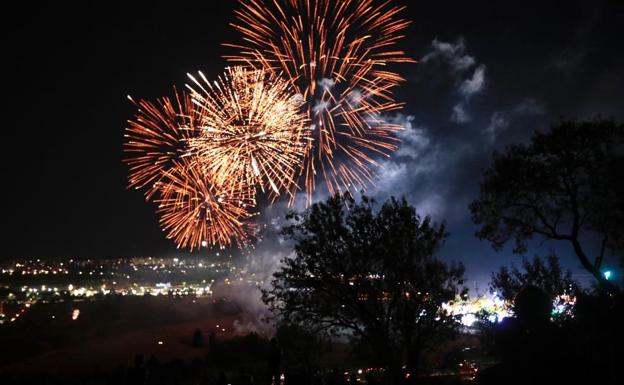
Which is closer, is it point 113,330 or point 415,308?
point 415,308

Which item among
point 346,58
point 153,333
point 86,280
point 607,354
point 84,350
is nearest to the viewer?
point 607,354

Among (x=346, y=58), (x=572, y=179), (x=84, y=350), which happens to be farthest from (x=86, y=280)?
(x=572, y=179)

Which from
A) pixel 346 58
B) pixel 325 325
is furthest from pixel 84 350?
pixel 346 58

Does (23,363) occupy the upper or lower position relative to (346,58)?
lower

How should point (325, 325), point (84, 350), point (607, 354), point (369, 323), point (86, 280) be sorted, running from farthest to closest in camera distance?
point (86, 280)
point (84, 350)
point (325, 325)
point (369, 323)
point (607, 354)

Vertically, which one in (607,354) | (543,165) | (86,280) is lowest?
(607,354)

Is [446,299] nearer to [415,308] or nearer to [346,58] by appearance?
[415,308]
